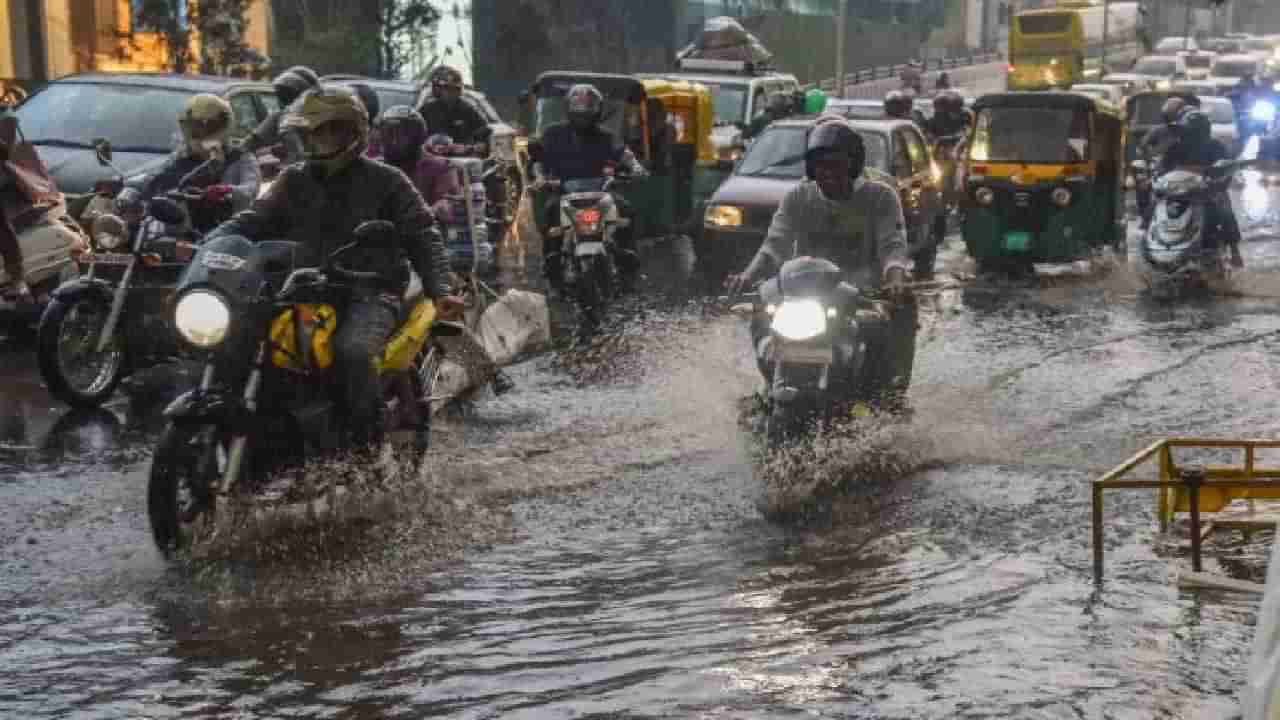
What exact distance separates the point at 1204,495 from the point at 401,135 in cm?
607

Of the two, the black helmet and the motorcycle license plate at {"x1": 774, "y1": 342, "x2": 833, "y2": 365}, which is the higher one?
the black helmet

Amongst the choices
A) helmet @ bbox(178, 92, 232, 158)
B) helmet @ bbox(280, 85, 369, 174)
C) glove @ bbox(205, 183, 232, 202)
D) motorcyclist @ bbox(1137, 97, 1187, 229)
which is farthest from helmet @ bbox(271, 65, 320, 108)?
motorcyclist @ bbox(1137, 97, 1187, 229)

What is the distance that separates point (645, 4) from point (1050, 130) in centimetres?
2865

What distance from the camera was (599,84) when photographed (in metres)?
22.5

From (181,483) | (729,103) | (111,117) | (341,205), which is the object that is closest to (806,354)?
(341,205)

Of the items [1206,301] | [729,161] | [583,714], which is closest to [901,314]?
[583,714]

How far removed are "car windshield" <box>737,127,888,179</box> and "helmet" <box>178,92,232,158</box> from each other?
8.34m

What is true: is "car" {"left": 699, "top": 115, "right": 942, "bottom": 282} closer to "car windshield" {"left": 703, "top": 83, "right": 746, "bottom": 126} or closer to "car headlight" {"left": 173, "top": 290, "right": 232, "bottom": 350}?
"car windshield" {"left": 703, "top": 83, "right": 746, "bottom": 126}

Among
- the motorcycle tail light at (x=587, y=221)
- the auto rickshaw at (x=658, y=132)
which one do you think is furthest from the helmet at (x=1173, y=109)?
the motorcycle tail light at (x=587, y=221)

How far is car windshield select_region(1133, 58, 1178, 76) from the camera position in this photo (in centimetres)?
5841

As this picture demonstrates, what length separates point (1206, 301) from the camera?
1784cm

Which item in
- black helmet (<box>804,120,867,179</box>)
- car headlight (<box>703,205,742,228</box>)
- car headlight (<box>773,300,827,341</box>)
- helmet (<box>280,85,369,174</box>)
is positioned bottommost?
car headlight (<box>703,205,742,228</box>)

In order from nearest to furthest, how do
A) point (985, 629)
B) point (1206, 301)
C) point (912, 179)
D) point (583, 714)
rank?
point (583, 714) → point (985, 629) → point (1206, 301) → point (912, 179)

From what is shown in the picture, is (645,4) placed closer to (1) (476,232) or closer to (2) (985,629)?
(1) (476,232)
